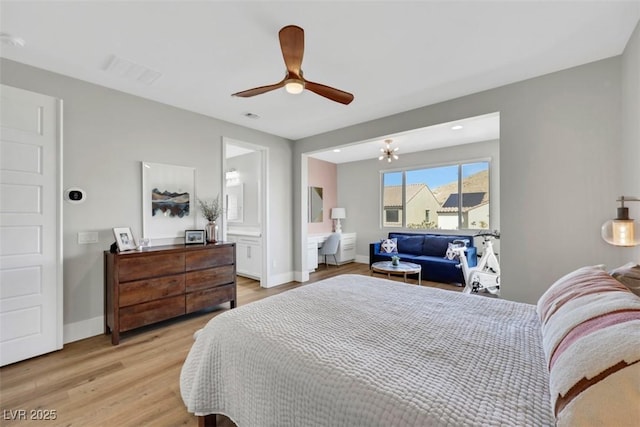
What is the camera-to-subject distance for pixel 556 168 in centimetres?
262

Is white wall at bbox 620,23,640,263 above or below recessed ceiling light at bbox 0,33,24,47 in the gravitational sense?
below

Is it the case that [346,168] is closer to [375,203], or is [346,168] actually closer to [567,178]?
[375,203]

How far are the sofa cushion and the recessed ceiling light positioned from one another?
19.4ft

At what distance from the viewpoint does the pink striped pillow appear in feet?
2.12

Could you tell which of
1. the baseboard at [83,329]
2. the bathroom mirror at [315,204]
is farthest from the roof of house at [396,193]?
the baseboard at [83,329]

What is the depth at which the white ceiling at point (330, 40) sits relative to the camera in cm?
180

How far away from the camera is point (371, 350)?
3.80ft

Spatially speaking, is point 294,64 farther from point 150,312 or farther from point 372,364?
point 150,312

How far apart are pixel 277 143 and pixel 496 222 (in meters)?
4.41

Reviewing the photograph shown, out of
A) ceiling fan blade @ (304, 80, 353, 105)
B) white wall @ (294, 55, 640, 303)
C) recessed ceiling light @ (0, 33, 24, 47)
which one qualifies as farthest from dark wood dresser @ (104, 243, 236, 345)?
white wall @ (294, 55, 640, 303)

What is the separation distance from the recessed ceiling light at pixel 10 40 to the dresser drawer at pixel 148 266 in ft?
6.34

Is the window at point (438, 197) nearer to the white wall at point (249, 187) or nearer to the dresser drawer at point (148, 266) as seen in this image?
the white wall at point (249, 187)

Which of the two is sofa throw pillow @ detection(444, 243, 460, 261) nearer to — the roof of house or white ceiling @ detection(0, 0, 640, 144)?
the roof of house

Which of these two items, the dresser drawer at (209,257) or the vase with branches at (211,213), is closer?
the dresser drawer at (209,257)
